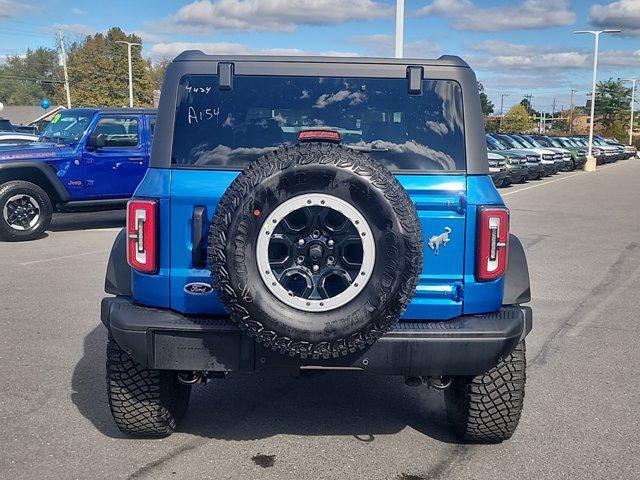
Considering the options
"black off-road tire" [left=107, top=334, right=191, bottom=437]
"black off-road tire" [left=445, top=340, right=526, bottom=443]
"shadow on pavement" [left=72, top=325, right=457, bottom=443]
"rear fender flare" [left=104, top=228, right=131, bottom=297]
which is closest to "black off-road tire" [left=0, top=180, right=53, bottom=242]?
"shadow on pavement" [left=72, top=325, right=457, bottom=443]

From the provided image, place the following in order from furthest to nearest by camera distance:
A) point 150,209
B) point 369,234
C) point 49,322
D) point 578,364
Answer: point 49,322, point 578,364, point 150,209, point 369,234

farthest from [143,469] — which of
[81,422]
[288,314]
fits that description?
[288,314]

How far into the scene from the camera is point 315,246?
325cm

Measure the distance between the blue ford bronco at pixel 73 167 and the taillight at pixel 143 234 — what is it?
7796 millimetres

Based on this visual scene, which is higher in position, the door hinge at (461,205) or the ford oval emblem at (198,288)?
the door hinge at (461,205)

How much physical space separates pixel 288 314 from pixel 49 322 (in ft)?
13.1

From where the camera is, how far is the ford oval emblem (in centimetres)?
355

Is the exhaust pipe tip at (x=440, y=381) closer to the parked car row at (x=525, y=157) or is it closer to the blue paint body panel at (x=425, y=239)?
the blue paint body panel at (x=425, y=239)

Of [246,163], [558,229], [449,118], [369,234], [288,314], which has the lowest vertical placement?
[558,229]

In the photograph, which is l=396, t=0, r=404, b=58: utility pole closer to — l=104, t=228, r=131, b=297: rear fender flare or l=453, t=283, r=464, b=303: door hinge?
l=104, t=228, r=131, b=297: rear fender flare

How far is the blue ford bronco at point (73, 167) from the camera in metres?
10.9

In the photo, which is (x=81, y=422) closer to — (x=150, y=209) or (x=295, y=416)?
(x=295, y=416)

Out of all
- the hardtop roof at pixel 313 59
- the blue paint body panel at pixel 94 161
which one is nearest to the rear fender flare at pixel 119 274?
the hardtop roof at pixel 313 59

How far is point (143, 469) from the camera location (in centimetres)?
367
